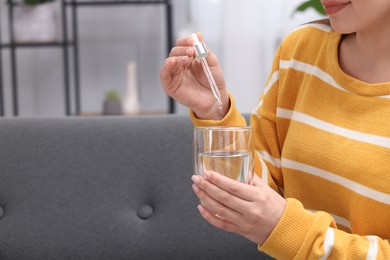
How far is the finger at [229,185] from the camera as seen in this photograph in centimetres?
72

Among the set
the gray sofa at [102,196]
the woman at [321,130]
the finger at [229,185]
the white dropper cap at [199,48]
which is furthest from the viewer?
the gray sofa at [102,196]

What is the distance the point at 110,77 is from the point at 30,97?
19.4 inches

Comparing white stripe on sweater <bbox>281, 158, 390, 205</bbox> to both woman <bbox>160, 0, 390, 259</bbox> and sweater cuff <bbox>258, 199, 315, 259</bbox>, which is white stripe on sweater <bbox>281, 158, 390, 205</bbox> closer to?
woman <bbox>160, 0, 390, 259</bbox>

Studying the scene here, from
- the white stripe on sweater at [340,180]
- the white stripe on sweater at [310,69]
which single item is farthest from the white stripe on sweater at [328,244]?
the white stripe on sweater at [310,69]

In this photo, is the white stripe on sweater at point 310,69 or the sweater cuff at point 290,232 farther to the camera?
the white stripe on sweater at point 310,69

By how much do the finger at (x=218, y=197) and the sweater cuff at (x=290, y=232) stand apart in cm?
9

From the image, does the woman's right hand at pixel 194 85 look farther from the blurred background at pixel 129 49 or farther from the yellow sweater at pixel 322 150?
the blurred background at pixel 129 49

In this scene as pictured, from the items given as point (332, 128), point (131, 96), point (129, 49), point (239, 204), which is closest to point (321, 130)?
point (332, 128)

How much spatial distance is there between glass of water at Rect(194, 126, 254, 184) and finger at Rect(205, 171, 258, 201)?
24 millimetres

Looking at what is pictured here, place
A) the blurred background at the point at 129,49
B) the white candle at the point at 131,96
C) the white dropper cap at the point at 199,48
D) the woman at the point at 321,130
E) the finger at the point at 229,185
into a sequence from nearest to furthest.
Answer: the finger at the point at 229,185 < the woman at the point at 321,130 < the white dropper cap at the point at 199,48 < the white candle at the point at 131,96 < the blurred background at the point at 129,49

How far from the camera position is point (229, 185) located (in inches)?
28.3

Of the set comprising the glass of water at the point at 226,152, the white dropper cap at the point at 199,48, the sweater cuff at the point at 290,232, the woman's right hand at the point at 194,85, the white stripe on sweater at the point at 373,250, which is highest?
the white dropper cap at the point at 199,48

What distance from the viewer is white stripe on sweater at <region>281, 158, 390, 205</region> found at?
0.92m

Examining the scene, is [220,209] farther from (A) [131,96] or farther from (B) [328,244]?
(A) [131,96]
